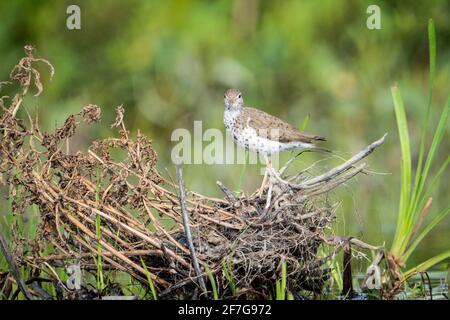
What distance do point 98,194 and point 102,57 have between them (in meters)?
5.10

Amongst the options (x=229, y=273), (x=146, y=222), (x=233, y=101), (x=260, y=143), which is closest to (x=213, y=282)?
(x=229, y=273)

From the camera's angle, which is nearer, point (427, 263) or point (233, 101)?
point (427, 263)

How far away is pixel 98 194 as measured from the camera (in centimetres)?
518

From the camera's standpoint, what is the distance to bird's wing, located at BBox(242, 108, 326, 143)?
6293 millimetres

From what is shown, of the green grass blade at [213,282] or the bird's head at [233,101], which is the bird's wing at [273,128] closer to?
the bird's head at [233,101]

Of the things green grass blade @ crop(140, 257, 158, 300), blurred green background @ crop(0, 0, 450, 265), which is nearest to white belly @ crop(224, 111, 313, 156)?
green grass blade @ crop(140, 257, 158, 300)

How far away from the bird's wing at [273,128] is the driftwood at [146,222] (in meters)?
0.91

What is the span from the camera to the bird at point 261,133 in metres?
6.27

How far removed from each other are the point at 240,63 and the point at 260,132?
3.62m

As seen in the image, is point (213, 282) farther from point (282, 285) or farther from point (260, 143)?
point (260, 143)

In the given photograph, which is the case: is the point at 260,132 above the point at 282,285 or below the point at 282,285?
above

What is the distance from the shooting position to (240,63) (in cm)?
985

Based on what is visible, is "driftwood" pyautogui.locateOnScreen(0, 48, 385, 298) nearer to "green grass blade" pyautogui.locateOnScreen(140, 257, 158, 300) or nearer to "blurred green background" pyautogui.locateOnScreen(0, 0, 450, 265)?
"green grass blade" pyautogui.locateOnScreen(140, 257, 158, 300)
